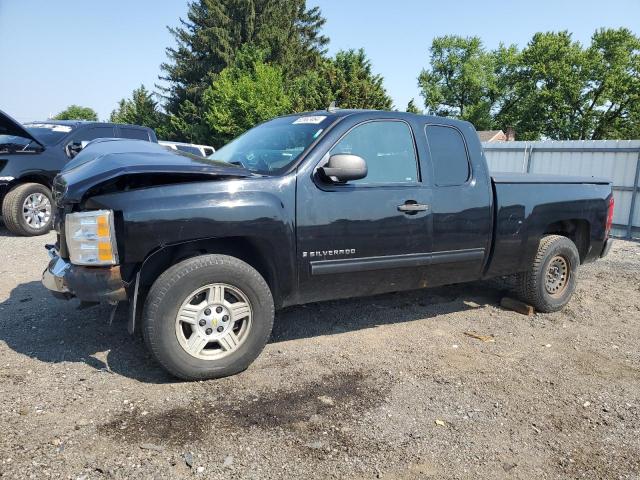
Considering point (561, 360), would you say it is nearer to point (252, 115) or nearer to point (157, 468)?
point (157, 468)

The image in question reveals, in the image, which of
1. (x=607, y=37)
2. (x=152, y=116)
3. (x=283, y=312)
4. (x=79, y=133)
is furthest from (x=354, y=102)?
(x=607, y=37)

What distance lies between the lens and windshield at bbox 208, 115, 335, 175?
12.4 ft

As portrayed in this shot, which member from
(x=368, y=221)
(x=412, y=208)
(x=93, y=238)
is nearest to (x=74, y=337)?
(x=93, y=238)

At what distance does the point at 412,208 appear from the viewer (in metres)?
3.99

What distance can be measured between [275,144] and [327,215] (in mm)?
833

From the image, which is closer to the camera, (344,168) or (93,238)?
(93,238)

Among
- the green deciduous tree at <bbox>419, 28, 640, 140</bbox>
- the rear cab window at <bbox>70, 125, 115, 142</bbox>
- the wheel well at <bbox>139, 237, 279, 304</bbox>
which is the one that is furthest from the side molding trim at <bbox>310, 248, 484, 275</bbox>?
the green deciduous tree at <bbox>419, 28, 640, 140</bbox>

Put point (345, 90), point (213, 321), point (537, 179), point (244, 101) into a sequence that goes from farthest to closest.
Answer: point (244, 101) < point (345, 90) < point (537, 179) < point (213, 321)

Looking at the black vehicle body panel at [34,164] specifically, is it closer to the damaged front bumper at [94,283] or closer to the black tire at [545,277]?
the damaged front bumper at [94,283]

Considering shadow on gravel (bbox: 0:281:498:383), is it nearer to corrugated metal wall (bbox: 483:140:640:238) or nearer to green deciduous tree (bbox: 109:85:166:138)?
corrugated metal wall (bbox: 483:140:640:238)

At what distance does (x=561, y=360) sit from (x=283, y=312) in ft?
7.95

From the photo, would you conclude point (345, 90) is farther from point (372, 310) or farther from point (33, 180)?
point (372, 310)

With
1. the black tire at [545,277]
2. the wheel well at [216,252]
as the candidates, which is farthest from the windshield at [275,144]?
the black tire at [545,277]

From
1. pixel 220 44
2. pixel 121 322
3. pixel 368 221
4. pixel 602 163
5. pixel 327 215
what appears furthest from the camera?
pixel 220 44
